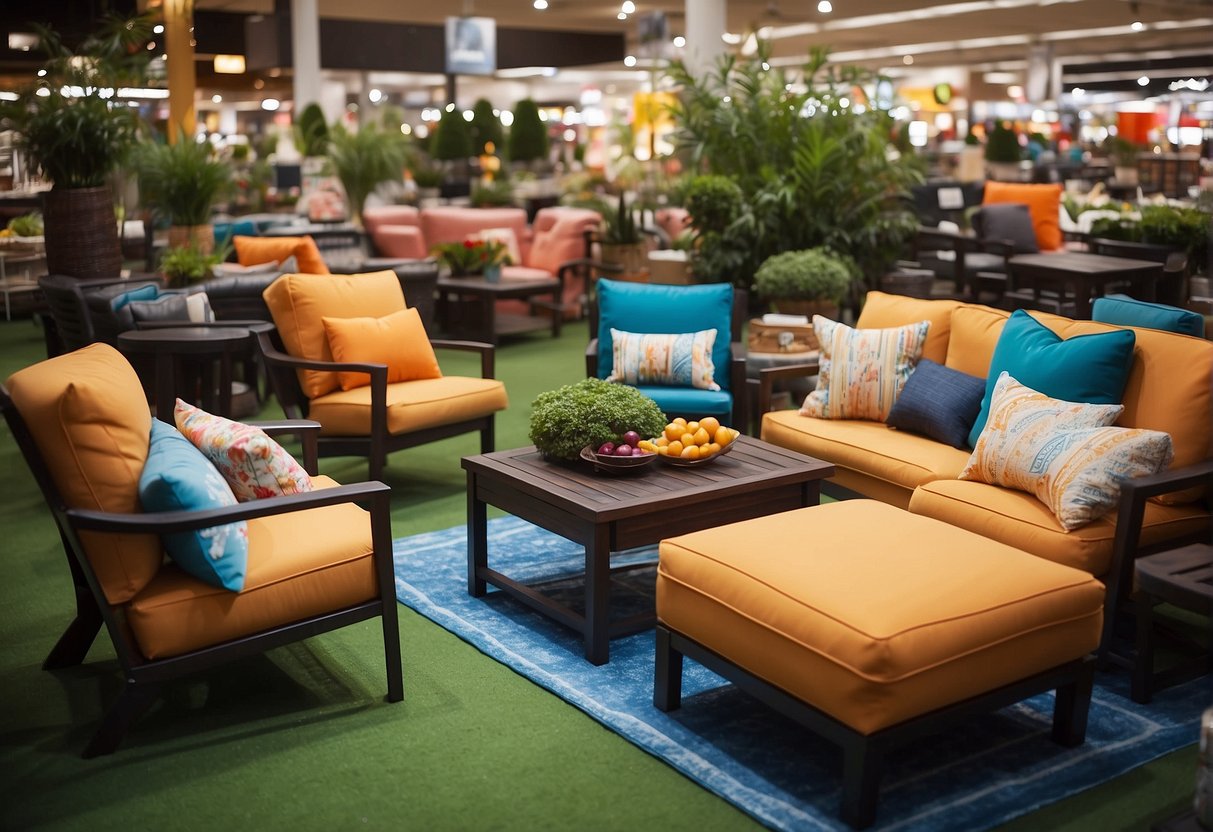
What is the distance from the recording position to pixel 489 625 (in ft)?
13.1

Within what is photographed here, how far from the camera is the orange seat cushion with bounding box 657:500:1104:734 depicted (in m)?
2.71

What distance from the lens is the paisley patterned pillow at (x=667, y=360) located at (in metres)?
5.30

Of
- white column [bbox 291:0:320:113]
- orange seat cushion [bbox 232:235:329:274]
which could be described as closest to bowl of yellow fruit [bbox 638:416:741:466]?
orange seat cushion [bbox 232:235:329:274]

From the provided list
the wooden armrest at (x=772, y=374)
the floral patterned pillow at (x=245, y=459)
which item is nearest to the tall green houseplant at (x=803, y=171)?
the wooden armrest at (x=772, y=374)

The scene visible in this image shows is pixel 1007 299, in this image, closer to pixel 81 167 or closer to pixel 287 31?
pixel 81 167

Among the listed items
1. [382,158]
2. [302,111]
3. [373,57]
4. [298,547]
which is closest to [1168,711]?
[298,547]

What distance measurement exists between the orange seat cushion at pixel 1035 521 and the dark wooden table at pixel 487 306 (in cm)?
545

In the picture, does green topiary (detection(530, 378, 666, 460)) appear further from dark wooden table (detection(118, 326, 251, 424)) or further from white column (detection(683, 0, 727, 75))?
white column (detection(683, 0, 727, 75))

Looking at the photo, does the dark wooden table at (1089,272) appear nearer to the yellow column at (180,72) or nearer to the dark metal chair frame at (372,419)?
the dark metal chair frame at (372,419)

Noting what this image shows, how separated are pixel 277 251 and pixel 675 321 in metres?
3.03

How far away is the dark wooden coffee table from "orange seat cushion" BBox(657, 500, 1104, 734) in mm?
384

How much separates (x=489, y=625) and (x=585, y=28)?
19674 millimetres

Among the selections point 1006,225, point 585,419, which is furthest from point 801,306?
point 1006,225

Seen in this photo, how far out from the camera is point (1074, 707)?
10.3 feet
